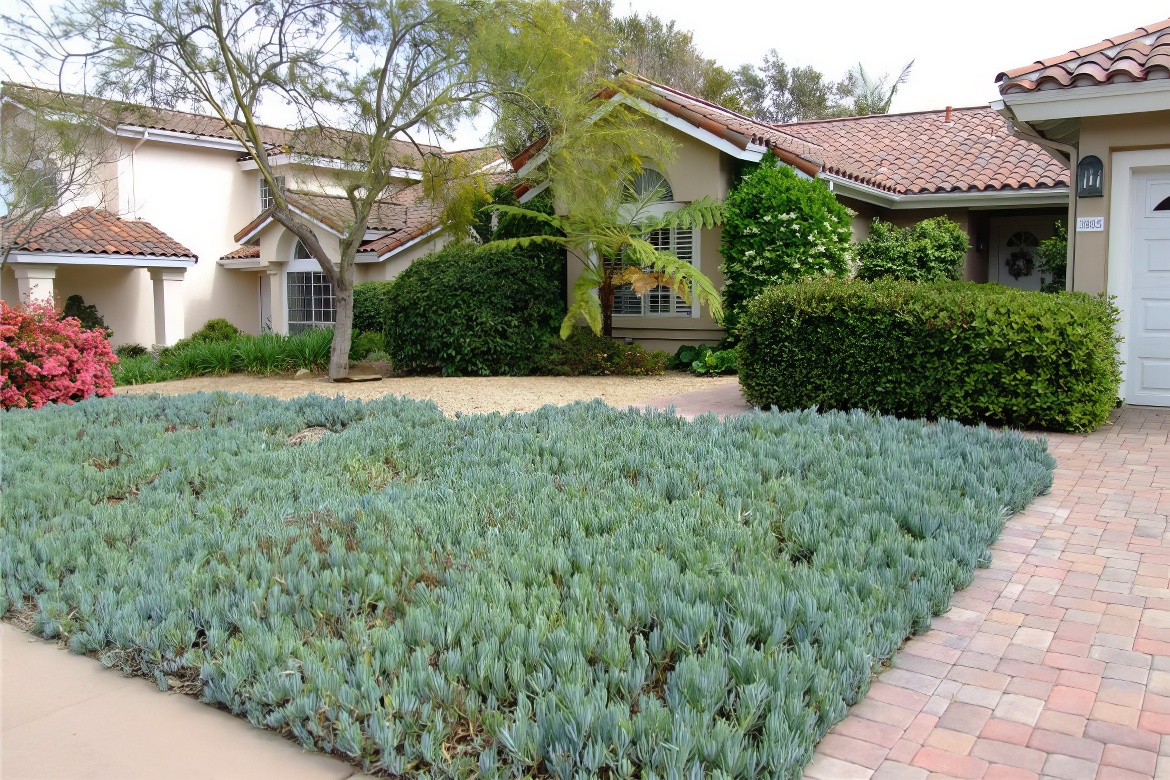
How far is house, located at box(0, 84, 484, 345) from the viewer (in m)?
21.2

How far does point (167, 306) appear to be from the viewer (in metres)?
23.1

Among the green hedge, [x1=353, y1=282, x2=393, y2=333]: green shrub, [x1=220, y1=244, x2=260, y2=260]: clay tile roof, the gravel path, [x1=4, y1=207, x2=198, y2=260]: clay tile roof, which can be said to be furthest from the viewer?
[x1=220, y1=244, x2=260, y2=260]: clay tile roof

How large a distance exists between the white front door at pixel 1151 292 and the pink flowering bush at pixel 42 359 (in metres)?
12.7

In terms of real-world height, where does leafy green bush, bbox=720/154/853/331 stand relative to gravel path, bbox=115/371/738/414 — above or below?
above

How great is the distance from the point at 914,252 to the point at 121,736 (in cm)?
1589

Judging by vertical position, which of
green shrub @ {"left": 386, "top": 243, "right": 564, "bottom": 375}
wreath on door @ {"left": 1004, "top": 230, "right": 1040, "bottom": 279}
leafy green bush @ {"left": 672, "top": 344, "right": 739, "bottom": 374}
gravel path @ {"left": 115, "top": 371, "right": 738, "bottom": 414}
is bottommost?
gravel path @ {"left": 115, "top": 371, "right": 738, "bottom": 414}

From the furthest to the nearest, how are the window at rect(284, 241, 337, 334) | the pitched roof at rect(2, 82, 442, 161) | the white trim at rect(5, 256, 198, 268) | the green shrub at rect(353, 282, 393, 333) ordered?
the window at rect(284, 241, 337, 334) → the green shrub at rect(353, 282, 393, 333) → the white trim at rect(5, 256, 198, 268) → the pitched roof at rect(2, 82, 442, 161)

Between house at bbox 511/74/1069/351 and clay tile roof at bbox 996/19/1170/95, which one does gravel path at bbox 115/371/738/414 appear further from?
clay tile roof at bbox 996/19/1170/95

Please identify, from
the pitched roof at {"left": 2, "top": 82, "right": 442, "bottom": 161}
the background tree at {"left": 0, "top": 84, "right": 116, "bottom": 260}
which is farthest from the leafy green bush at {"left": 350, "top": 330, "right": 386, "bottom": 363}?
the background tree at {"left": 0, "top": 84, "right": 116, "bottom": 260}

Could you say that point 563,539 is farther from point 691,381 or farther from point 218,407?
point 691,381

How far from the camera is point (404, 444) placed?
7.79 m

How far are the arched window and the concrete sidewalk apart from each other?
13.4m

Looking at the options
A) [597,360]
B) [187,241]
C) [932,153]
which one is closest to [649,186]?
[597,360]

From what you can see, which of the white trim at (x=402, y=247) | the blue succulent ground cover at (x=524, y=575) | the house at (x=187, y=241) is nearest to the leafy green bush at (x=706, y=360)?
the house at (x=187, y=241)
